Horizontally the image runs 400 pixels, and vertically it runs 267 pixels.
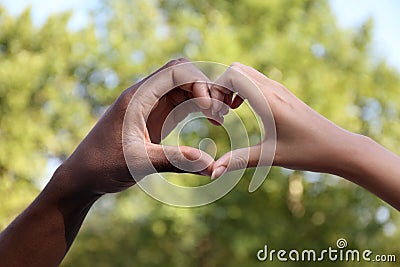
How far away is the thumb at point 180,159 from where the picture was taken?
591 millimetres

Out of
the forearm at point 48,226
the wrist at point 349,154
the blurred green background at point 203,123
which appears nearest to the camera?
the wrist at point 349,154

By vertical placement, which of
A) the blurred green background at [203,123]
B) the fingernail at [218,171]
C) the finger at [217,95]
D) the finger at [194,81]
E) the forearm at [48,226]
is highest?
the blurred green background at [203,123]

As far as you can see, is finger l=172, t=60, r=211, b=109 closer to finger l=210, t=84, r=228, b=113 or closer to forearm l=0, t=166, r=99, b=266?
finger l=210, t=84, r=228, b=113

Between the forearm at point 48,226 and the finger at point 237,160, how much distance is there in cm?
14

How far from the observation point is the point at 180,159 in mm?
600

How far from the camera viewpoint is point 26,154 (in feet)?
23.7

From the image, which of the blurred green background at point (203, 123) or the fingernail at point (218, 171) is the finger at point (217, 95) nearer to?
the fingernail at point (218, 171)

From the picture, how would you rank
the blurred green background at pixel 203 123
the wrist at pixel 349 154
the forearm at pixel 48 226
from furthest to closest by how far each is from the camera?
the blurred green background at pixel 203 123, the forearm at pixel 48 226, the wrist at pixel 349 154

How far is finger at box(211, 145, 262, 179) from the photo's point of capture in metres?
0.58

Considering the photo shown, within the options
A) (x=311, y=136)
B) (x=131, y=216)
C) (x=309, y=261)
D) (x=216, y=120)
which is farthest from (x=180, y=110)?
(x=309, y=261)

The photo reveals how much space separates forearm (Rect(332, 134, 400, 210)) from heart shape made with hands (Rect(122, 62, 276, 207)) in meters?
0.06

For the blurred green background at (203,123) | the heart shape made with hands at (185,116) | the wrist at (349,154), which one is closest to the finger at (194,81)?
the heart shape made with hands at (185,116)

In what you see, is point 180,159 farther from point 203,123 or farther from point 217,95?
point 203,123

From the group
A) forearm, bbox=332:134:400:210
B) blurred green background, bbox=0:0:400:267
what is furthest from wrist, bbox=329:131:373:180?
blurred green background, bbox=0:0:400:267
